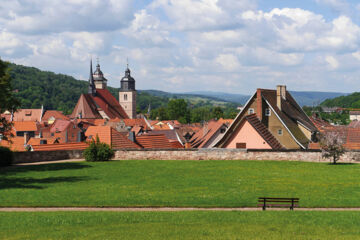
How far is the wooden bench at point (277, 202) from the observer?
19.0m

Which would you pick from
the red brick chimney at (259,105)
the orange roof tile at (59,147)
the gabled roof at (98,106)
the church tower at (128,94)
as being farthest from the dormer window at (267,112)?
the church tower at (128,94)

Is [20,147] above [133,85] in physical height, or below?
below

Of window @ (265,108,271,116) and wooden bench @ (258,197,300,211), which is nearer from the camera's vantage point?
wooden bench @ (258,197,300,211)

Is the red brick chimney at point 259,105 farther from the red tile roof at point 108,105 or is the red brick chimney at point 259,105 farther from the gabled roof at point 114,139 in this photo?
the red tile roof at point 108,105

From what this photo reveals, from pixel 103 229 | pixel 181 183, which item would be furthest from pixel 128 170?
pixel 103 229

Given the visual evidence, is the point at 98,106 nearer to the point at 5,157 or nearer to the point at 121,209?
the point at 5,157

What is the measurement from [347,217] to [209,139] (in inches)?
1623

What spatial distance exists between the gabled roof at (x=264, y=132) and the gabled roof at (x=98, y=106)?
329 ft

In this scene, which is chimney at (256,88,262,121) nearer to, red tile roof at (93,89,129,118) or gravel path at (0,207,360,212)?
gravel path at (0,207,360,212)

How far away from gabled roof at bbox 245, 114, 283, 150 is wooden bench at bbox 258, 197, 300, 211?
25.0 meters

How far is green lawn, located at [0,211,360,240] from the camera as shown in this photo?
1427 centimetres

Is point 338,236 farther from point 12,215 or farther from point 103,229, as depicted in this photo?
point 12,215

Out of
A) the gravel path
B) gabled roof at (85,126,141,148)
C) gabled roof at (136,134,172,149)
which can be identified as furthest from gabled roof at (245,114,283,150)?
the gravel path

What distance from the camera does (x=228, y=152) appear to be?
40125mm
